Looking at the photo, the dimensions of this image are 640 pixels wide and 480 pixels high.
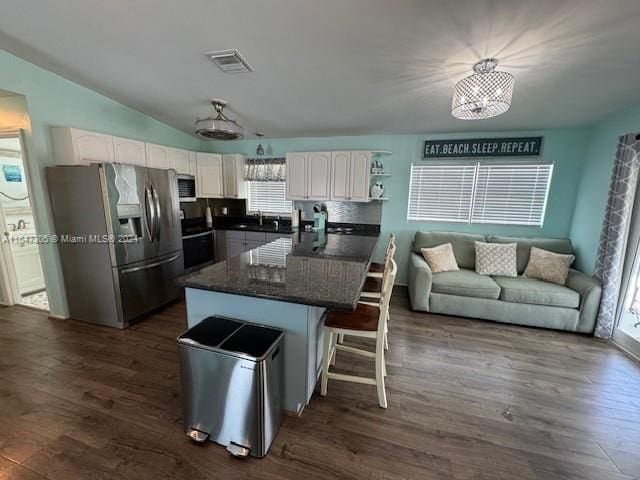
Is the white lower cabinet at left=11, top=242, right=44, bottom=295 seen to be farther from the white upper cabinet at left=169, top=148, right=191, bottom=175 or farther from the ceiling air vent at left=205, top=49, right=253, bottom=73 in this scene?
the ceiling air vent at left=205, top=49, right=253, bottom=73

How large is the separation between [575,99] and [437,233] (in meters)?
1.94

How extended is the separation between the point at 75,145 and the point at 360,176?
10.8 ft

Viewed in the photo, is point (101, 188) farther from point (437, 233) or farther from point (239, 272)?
Answer: point (437, 233)

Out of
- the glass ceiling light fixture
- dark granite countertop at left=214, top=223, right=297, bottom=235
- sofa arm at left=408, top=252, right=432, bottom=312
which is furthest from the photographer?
dark granite countertop at left=214, top=223, right=297, bottom=235

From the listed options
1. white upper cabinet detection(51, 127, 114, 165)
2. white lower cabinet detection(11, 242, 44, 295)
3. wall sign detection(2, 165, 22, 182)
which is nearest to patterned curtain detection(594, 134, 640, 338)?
white upper cabinet detection(51, 127, 114, 165)

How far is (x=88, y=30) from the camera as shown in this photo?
6.51 feet

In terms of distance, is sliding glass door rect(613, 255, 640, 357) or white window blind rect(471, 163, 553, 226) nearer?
sliding glass door rect(613, 255, 640, 357)

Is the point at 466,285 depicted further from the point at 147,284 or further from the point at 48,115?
the point at 48,115

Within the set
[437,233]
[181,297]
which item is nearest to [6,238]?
[181,297]

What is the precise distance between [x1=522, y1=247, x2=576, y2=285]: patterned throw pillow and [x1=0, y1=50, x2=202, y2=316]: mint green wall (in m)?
5.48

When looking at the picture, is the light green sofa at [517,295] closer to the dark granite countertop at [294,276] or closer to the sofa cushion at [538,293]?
the sofa cushion at [538,293]

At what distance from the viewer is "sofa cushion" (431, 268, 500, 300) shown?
9.86 feet

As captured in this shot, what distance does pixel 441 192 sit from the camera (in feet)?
12.6

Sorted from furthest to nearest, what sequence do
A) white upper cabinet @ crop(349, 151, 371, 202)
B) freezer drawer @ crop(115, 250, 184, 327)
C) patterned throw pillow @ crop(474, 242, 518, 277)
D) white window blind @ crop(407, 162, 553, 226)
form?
white upper cabinet @ crop(349, 151, 371, 202), white window blind @ crop(407, 162, 553, 226), patterned throw pillow @ crop(474, 242, 518, 277), freezer drawer @ crop(115, 250, 184, 327)
